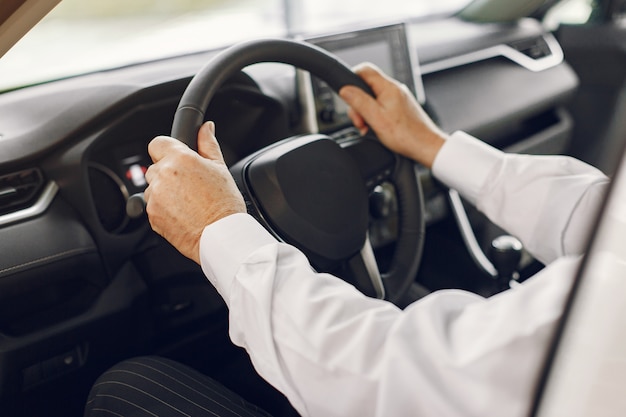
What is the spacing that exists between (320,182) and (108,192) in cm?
40

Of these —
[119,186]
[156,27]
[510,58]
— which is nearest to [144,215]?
[119,186]

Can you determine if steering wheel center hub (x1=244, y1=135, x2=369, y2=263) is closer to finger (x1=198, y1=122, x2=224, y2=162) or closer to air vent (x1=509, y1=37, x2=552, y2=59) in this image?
finger (x1=198, y1=122, x2=224, y2=162)

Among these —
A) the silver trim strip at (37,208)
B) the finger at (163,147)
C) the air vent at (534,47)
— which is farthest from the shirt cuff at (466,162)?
the air vent at (534,47)

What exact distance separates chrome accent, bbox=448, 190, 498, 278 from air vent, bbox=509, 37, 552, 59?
24.8 inches

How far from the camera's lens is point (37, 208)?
1.01m

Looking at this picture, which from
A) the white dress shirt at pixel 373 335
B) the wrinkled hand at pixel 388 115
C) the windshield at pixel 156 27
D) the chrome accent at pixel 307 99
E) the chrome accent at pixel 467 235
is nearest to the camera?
the white dress shirt at pixel 373 335

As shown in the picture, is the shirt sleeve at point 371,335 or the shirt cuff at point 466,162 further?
the shirt cuff at point 466,162

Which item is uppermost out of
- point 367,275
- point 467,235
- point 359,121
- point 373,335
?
point 359,121

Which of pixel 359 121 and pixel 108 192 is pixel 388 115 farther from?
pixel 108 192

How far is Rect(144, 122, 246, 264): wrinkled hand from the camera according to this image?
79 cm

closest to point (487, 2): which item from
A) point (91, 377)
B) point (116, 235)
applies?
point (116, 235)

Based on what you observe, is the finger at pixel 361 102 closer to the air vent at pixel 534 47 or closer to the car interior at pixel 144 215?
the car interior at pixel 144 215

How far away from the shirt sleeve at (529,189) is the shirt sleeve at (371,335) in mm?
346

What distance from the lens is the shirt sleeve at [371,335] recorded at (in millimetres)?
598
